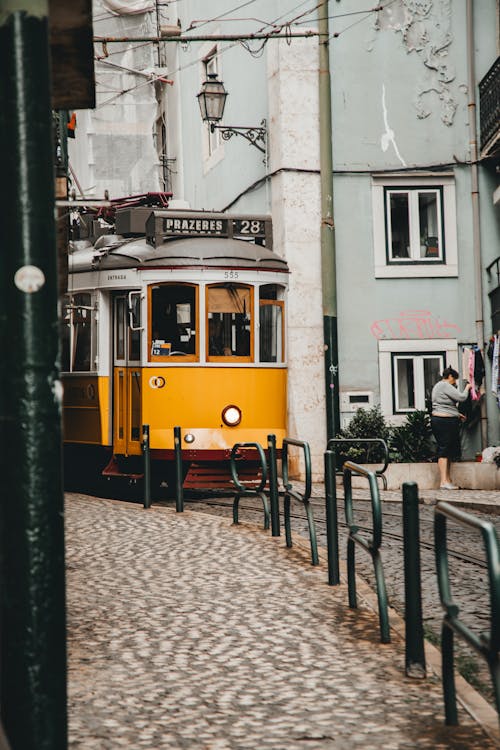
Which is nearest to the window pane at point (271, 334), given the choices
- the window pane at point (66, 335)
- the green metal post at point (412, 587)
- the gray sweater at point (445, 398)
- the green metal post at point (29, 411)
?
the window pane at point (66, 335)

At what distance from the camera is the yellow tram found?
14.2 metres

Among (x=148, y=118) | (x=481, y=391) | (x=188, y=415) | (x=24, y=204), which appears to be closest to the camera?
(x=24, y=204)

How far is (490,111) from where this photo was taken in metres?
18.4

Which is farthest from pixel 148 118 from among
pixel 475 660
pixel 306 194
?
pixel 475 660

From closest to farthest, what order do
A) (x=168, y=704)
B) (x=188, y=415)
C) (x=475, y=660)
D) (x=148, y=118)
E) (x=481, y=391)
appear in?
(x=168, y=704)
(x=475, y=660)
(x=188, y=415)
(x=481, y=391)
(x=148, y=118)

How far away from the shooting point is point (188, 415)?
46.7 ft

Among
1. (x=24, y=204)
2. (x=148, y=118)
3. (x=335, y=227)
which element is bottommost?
(x=24, y=204)

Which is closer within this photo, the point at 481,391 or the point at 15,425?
the point at 15,425

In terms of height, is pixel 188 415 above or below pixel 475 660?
above

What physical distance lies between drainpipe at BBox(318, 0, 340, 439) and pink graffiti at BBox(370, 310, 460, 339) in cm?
98

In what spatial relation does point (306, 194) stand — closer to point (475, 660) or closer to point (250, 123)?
point (250, 123)

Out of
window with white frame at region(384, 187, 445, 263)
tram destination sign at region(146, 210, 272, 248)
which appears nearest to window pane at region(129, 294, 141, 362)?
tram destination sign at region(146, 210, 272, 248)

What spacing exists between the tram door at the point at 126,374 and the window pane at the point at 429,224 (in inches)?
248

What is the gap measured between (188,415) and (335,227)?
595 centimetres
